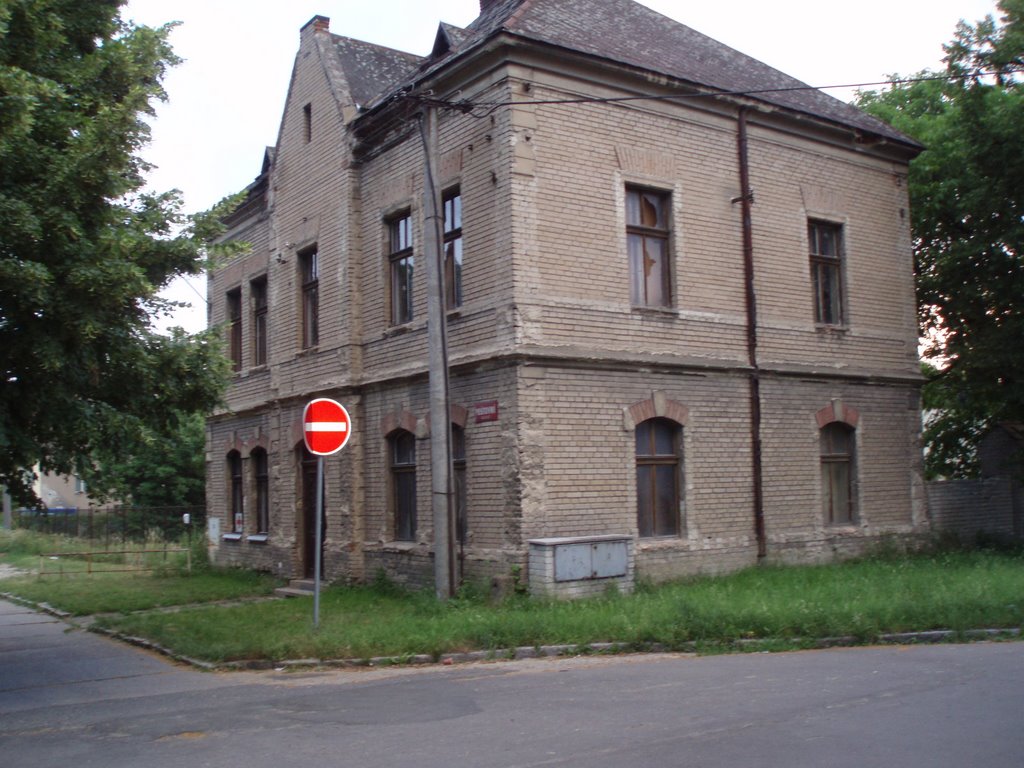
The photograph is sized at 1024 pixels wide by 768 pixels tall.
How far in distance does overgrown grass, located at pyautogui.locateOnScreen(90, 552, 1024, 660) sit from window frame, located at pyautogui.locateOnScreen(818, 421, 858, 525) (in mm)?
2686

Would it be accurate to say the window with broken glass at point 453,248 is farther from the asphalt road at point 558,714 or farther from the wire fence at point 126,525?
the wire fence at point 126,525

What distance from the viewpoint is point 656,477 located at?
15.5m

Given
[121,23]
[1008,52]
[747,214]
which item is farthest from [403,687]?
[1008,52]

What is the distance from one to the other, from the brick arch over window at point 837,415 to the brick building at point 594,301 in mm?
58

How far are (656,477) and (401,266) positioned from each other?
18.1 feet

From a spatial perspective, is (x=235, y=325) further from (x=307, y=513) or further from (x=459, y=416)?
(x=459, y=416)

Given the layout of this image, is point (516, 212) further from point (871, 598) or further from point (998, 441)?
point (998, 441)

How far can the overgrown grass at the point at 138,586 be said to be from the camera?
17797 mm

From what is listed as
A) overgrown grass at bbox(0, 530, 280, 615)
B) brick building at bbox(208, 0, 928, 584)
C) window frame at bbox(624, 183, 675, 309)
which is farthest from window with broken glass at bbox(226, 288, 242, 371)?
window frame at bbox(624, 183, 675, 309)

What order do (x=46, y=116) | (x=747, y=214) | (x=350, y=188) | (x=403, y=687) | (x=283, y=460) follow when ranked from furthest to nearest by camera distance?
1. (x=283, y=460)
2. (x=350, y=188)
3. (x=747, y=214)
4. (x=46, y=116)
5. (x=403, y=687)

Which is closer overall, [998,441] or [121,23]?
[121,23]

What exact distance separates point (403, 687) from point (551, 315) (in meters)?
6.39

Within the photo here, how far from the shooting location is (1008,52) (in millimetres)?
18641

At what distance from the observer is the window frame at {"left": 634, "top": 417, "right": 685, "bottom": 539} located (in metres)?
15.3
